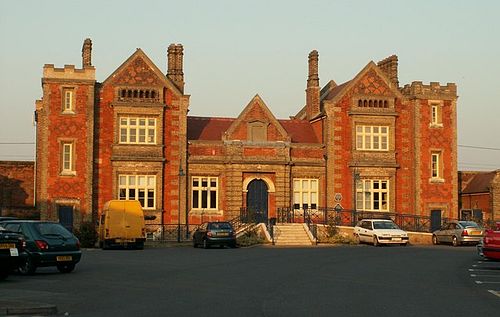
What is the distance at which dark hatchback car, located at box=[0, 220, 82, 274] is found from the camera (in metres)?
22.2

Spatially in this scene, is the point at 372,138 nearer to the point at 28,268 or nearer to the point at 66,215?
the point at 66,215

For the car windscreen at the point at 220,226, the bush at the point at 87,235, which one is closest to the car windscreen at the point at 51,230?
the car windscreen at the point at 220,226

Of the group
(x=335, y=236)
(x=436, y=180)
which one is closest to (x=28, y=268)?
(x=335, y=236)

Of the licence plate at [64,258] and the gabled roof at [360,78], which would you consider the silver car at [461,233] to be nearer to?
the gabled roof at [360,78]

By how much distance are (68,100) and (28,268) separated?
2873 cm

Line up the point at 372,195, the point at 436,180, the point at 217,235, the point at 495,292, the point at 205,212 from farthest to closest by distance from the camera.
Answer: the point at 436,180 < the point at 372,195 < the point at 205,212 < the point at 217,235 < the point at 495,292

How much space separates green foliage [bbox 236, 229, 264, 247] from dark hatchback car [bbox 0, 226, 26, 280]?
23311mm

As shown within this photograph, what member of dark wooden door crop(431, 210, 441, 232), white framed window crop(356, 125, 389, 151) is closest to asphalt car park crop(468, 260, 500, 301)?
white framed window crop(356, 125, 389, 151)

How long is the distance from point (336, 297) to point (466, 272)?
28.7 feet

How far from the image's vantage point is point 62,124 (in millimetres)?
49500

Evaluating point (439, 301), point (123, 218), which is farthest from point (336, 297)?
point (123, 218)

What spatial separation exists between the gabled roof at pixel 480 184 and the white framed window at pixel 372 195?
30.9 ft

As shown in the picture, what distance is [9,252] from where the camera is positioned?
19.8 m

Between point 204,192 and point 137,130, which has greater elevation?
point 137,130
